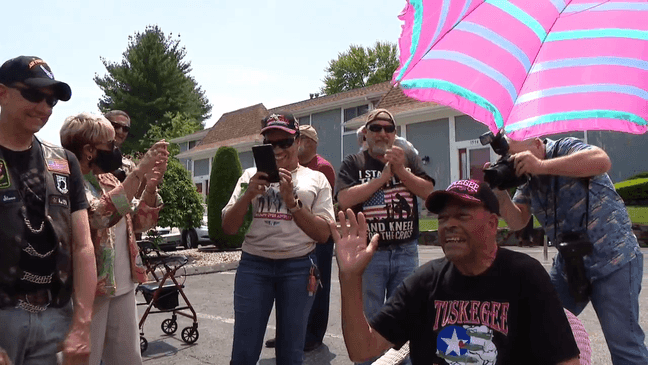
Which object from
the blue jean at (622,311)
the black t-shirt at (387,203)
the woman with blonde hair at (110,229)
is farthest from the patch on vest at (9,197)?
the blue jean at (622,311)

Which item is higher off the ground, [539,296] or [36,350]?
[539,296]

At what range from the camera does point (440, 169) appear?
2559 centimetres

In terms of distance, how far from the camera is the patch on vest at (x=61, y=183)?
2.33 m

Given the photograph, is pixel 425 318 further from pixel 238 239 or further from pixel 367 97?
pixel 367 97

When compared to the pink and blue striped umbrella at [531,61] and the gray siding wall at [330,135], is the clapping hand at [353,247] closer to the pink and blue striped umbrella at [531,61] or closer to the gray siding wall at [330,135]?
the pink and blue striped umbrella at [531,61]

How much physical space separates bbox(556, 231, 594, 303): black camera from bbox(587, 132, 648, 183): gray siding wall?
66.2ft

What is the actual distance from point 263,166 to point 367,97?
2682 centimetres

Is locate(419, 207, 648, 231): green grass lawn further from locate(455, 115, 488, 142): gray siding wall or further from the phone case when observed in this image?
the phone case

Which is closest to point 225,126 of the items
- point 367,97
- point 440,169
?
point 367,97

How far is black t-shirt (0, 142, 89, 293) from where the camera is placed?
2.17 m

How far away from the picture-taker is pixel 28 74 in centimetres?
223

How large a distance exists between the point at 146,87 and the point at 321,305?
48591 millimetres

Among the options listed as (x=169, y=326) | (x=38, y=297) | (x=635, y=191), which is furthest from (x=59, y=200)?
(x=635, y=191)

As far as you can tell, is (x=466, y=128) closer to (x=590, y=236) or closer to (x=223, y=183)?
(x=223, y=183)
